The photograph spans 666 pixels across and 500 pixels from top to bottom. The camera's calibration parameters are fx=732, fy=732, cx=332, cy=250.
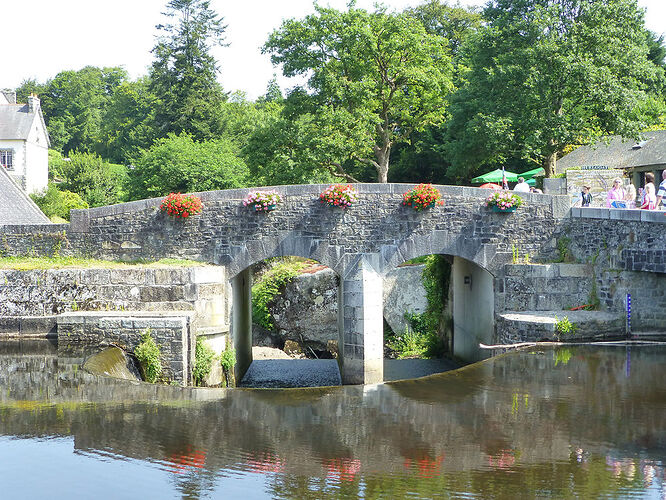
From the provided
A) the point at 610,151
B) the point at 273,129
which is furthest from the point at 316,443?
the point at 610,151

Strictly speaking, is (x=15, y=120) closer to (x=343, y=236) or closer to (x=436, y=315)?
(x=436, y=315)

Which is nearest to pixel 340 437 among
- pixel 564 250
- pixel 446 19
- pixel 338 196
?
pixel 338 196

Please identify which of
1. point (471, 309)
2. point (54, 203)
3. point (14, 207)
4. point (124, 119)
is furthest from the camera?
point (124, 119)

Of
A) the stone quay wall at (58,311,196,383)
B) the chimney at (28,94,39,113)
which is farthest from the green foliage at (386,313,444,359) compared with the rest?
the chimney at (28,94,39,113)

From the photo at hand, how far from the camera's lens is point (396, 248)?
14.9 meters

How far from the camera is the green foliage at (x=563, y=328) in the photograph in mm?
13703

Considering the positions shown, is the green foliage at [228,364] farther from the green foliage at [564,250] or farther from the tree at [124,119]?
the tree at [124,119]

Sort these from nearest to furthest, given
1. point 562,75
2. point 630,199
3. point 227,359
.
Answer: point 227,359
point 630,199
point 562,75

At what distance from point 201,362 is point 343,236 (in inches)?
149

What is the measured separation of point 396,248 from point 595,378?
4.94 m

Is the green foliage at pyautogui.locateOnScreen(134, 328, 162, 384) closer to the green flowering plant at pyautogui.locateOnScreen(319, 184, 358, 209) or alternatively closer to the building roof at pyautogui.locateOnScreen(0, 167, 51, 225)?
the green flowering plant at pyautogui.locateOnScreen(319, 184, 358, 209)

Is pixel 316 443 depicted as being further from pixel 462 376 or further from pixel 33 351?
pixel 33 351

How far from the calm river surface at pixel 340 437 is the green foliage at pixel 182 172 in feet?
62.2

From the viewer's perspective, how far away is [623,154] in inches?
1061
